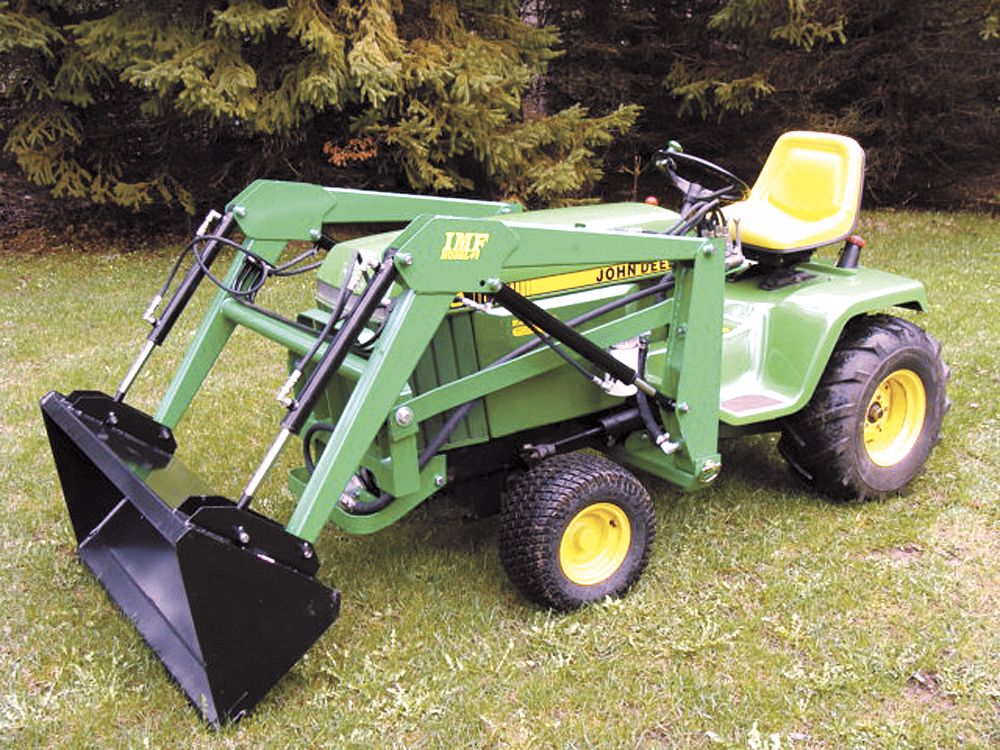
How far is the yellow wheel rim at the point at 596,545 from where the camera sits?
3164 mm

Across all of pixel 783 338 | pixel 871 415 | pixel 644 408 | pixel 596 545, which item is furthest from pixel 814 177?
pixel 596 545

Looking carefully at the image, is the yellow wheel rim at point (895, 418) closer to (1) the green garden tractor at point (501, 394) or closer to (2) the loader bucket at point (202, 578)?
(1) the green garden tractor at point (501, 394)

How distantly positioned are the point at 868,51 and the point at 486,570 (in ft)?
30.3

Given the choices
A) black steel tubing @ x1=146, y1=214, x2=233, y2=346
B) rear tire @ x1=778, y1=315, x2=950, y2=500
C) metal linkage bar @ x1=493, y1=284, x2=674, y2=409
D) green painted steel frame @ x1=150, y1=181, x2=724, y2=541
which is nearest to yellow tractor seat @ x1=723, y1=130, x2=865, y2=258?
rear tire @ x1=778, y1=315, x2=950, y2=500

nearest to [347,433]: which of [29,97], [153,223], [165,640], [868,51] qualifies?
[165,640]

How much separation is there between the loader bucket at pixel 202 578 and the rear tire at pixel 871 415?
204cm

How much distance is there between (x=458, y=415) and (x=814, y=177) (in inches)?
81.7

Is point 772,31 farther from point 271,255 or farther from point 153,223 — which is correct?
point 271,255

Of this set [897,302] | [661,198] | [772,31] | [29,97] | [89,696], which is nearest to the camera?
[89,696]

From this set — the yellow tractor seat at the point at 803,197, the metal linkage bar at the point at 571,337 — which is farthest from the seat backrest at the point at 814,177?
the metal linkage bar at the point at 571,337

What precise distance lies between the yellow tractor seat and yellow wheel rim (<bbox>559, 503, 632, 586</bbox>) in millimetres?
1349

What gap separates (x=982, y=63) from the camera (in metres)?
10.2

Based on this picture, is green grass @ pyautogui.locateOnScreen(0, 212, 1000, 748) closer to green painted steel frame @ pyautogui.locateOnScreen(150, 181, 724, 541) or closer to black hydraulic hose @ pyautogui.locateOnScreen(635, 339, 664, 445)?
green painted steel frame @ pyautogui.locateOnScreen(150, 181, 724, 541)

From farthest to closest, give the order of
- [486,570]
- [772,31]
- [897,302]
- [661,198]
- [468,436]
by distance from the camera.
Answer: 1. [661,198]
2. [772,31]
3. [897,302]
4. [486,570]
5. [468,436]
